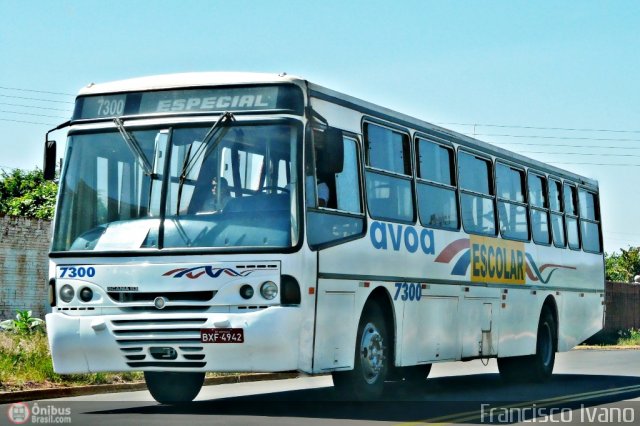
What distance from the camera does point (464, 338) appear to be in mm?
17344

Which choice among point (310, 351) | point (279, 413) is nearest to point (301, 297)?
point (310, 351)

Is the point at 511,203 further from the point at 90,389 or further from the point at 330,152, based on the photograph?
the point at 330,152

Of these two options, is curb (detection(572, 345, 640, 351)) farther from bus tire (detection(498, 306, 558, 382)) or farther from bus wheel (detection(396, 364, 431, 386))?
bus wheel (detection(396, 364, 431, 386))

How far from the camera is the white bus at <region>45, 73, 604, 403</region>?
1265 centimetres

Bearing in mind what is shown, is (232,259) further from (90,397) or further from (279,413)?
(90,397)

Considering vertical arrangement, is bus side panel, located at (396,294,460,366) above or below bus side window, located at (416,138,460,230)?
below

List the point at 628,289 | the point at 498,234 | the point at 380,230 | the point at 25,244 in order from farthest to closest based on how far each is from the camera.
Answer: the point at 628,289 < the point at 25,244 < the point at 498,234 < the point at 380,230

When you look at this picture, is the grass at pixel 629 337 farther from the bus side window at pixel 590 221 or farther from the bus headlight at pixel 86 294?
the bus headlight at pixel 86 294

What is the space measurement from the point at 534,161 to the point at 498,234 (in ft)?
8.64

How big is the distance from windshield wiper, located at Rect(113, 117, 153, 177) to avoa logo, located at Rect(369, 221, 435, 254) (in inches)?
109

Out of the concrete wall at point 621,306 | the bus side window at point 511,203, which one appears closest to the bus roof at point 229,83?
the bus side window at point 511,203

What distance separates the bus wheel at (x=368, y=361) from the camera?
14.1 m

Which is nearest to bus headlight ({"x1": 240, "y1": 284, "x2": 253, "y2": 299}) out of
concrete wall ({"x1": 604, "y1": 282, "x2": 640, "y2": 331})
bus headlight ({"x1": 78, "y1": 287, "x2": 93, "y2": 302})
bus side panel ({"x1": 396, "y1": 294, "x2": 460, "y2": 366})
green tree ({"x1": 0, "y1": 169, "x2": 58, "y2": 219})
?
bus headlight ({"x1": 78, "y1": 287, "x2": 93, "y2": 302})

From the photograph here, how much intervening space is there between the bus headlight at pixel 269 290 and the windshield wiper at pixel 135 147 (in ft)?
5.78
